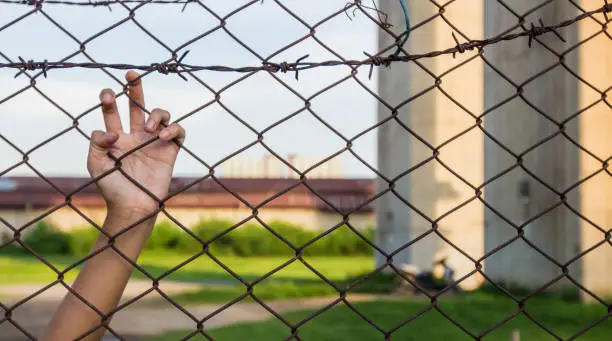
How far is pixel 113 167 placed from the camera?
1.67 m

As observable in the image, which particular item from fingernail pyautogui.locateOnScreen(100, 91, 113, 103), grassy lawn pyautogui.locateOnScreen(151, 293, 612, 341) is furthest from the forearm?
grassy lawn pyautogui.locateOnScreen(151, 293, 612, 341)

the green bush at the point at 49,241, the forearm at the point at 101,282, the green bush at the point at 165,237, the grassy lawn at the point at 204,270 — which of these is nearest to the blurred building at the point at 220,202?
the green bush at the point at 165,237

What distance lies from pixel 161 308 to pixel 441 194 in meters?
4.90

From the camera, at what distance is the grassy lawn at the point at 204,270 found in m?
14.0

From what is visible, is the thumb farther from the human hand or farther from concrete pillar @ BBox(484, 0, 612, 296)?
concrete pillar @ BBox(484, 0, 612, 296)

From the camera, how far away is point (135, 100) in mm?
1667

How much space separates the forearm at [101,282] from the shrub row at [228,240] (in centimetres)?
1911

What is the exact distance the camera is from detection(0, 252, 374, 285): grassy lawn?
1399cm

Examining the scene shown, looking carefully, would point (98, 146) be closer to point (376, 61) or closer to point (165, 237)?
point (376, 61)

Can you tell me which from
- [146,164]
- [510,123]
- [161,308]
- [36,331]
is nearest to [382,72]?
[510,123]

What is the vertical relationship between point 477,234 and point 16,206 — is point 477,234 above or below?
below

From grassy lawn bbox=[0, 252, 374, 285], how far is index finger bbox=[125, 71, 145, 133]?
1059 centimetres

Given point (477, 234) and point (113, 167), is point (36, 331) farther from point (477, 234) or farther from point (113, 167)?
point (477, 234)

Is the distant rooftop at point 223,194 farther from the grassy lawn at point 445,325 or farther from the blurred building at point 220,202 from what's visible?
the grassy lawn at point 445,325
